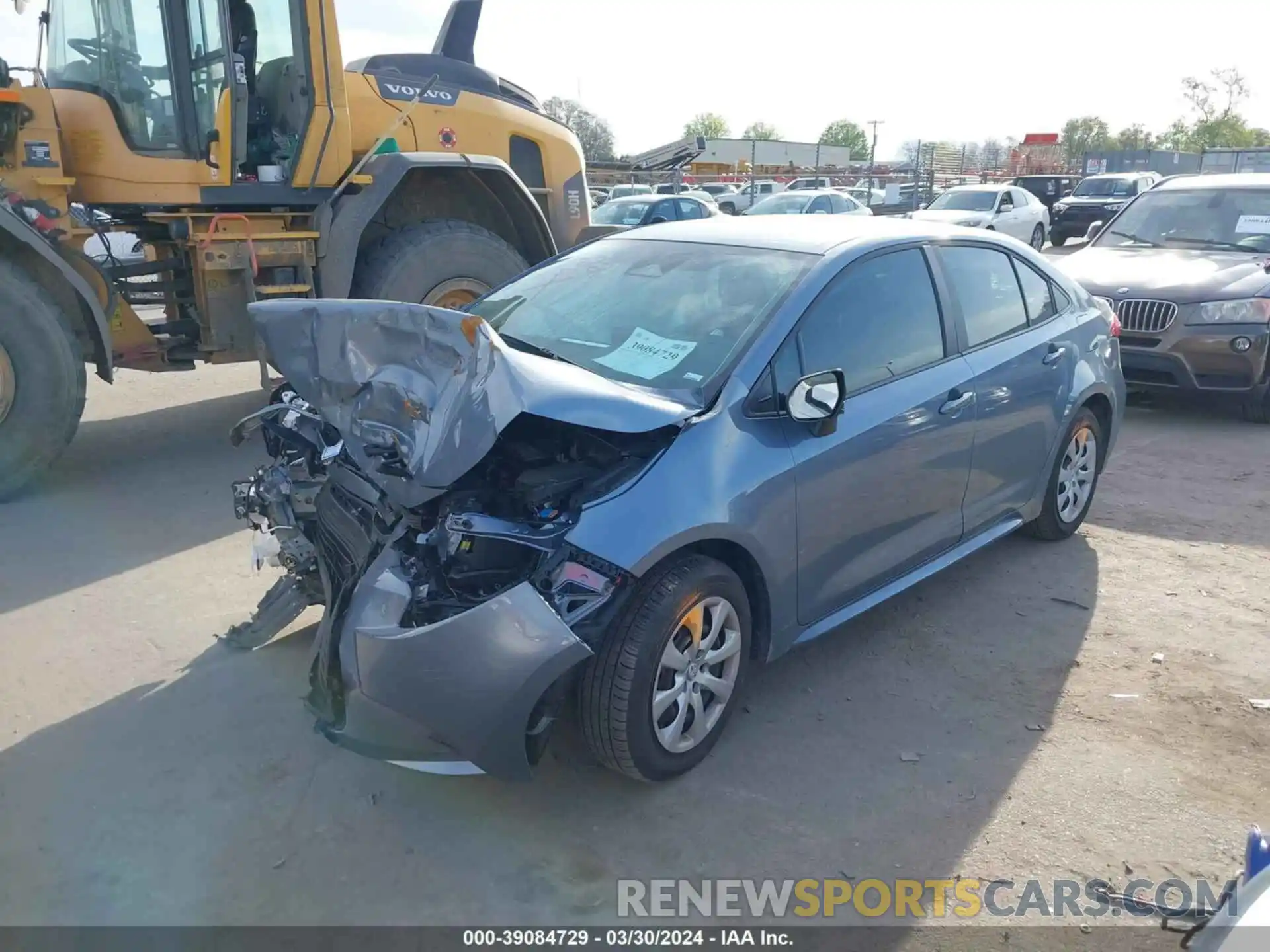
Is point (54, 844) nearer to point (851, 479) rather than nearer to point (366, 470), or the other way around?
point (366, 470)

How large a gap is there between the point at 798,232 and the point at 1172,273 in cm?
552

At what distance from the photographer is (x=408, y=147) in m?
7.68

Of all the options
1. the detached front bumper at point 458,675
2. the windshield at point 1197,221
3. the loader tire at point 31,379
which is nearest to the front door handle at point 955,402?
the detached front bumper at point 458,675

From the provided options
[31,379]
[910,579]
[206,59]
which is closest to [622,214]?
[206,59]

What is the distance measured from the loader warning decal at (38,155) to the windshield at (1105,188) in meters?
23.9

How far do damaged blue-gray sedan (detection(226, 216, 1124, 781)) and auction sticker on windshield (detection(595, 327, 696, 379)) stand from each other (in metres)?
0.01

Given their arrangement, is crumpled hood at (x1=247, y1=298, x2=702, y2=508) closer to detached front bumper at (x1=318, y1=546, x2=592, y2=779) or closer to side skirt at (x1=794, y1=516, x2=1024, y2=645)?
detached front bumper at (x1=318, y1=546, x2=592, y2=779)

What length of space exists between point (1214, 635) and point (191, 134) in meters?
6.58

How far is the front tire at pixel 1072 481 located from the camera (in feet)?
16.5

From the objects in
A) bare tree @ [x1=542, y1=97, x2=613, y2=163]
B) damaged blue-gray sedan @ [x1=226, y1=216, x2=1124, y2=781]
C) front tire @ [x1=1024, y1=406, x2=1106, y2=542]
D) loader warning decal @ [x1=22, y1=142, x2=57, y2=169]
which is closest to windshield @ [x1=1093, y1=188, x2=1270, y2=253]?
front tire @ [x1=1024, y1=406, x2=1106, y2=542]

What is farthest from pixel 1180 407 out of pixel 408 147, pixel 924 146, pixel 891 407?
pixel 924 146

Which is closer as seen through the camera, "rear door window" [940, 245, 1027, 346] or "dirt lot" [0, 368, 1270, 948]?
"dirt lot" [0, 368, 1270, 948]

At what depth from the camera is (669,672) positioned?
10.2 feet

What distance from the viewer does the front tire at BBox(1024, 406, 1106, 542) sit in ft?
16.5
